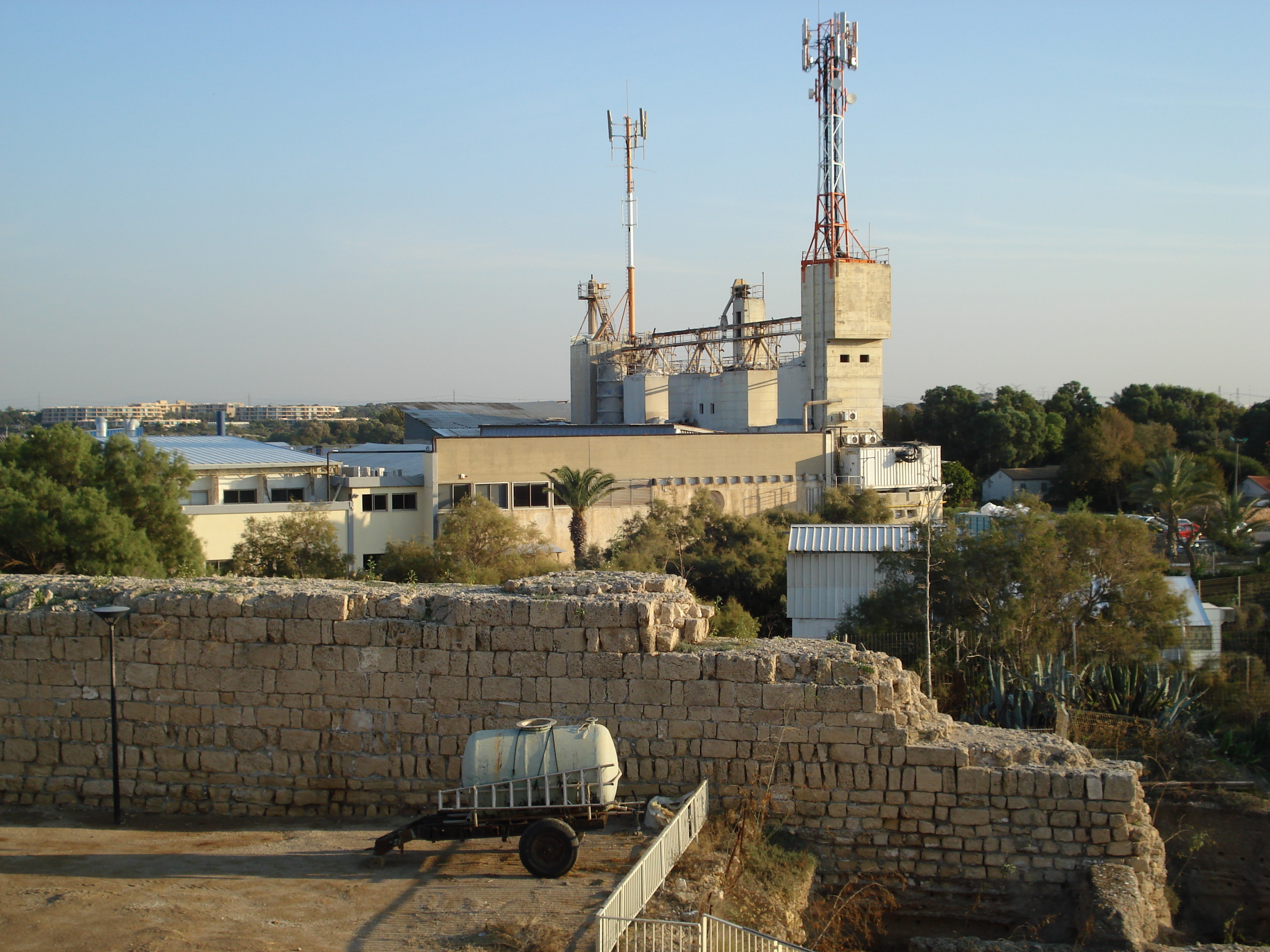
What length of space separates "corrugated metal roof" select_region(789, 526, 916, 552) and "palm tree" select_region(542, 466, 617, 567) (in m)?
11.3

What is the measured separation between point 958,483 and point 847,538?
29.7 metres

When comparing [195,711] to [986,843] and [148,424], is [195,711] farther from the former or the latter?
[148,424]

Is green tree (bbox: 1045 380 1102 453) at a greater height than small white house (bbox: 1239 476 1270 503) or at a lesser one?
greater

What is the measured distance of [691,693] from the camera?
318 inches

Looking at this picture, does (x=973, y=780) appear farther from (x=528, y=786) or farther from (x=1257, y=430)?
(x=1257, y=430)

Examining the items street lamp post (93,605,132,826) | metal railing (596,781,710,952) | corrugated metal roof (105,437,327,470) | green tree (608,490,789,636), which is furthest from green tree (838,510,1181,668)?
corrugated metal roof (105,437,327,470)

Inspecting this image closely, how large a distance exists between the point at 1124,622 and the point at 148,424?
118 metres

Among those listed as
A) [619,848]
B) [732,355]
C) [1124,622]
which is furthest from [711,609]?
[732,355]

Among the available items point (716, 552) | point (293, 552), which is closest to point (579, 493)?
point (716, 552)

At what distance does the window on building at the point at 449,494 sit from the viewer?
33781 millimetres

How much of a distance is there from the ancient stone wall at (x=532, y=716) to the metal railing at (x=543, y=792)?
1120 millimetres

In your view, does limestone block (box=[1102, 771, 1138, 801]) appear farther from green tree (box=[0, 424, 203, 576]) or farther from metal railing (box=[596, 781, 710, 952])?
green tree (box=[0, 424, 203, 576])

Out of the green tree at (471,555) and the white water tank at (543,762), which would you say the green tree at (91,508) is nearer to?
the green tree at (471,555)

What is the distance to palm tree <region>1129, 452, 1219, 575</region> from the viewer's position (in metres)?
32.6
